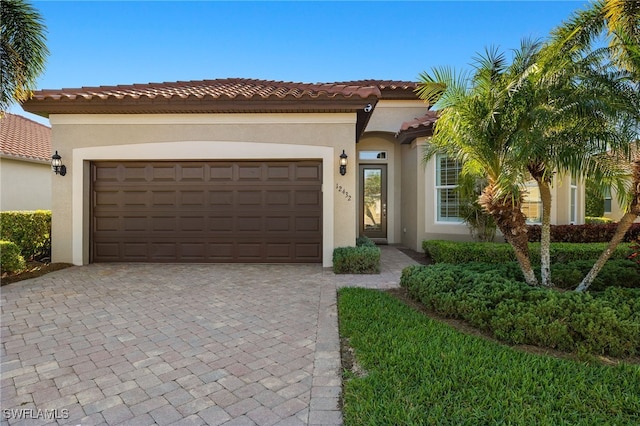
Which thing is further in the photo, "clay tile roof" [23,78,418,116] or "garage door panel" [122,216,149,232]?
"garage door panel" [122,216,149,232]

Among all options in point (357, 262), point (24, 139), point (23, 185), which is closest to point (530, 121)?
point (357, 262)

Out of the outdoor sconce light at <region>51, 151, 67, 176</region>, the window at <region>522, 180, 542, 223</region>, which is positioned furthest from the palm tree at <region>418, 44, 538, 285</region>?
the outdoor sconce light at <region>51, 151, 67, 176</region>

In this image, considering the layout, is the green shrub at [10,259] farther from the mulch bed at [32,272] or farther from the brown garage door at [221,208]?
the brown garage door at [221,208]

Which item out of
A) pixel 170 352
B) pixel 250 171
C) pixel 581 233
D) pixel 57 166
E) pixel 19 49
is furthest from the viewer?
pixel 250 171

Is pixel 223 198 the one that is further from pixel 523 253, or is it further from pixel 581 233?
pixel 581 233

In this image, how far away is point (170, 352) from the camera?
3.58m

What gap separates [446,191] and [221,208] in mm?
6589

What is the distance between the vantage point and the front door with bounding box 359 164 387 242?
1236 centimetres

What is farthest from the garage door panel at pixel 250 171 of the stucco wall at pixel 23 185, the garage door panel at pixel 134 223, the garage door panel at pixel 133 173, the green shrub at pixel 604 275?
the stucco wall at pixel 23 185

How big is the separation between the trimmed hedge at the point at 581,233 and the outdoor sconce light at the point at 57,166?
38.7 ft

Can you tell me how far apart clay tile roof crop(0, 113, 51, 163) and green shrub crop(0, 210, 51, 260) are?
491 cm

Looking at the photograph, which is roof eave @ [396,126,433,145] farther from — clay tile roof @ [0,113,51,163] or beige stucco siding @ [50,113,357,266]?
clay tile roof @ [0,113,51,163]

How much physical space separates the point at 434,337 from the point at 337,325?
124 centimetres

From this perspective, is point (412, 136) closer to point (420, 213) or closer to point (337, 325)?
point (420, 213)
